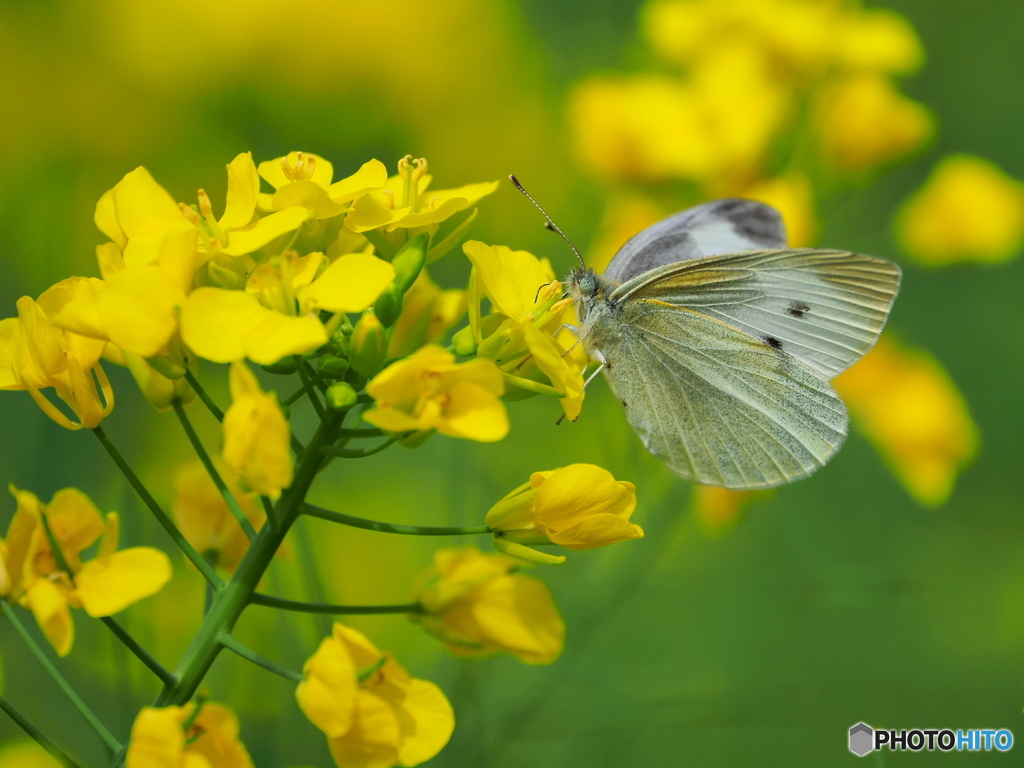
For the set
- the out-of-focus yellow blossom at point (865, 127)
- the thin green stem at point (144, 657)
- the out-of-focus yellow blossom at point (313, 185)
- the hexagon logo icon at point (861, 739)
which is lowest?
the hexagon logo icon at point (861, 739)

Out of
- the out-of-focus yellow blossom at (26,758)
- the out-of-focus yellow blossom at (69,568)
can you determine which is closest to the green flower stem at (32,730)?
the out-of-focus yellow blossom at (69,568)

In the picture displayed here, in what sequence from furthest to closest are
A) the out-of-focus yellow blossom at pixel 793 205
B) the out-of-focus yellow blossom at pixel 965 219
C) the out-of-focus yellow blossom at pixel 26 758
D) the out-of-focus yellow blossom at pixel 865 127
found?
the out-of-focus yellow blossom at pixel 965 219, the out-of-focus yellow blossom at pixel 865 127, the out-of-focus yellow blossom at pixel 793 205, the out-of-focus yellow blossom at pixel 26 758

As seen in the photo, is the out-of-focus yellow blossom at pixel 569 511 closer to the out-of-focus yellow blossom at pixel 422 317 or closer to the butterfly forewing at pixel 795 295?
the out-of-focus yellow blossom at pixel 422 317

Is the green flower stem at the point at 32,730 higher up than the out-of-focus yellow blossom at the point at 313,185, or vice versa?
the out-of-focus yellow blossom at the point at 313,185

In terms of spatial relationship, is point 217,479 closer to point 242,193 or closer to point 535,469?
point 242,193

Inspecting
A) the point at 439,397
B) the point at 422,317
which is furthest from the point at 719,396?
the point at 439,397

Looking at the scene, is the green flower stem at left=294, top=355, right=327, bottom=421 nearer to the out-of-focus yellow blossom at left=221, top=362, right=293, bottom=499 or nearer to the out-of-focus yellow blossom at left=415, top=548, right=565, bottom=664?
the out-of-focus yellow blossom at left=221, top=362, right=293, bottom=499

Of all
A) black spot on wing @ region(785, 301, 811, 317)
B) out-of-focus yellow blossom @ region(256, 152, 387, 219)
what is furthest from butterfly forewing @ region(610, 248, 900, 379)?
out-of-focus yellow blossom @ region(256, 152, 387, 219)

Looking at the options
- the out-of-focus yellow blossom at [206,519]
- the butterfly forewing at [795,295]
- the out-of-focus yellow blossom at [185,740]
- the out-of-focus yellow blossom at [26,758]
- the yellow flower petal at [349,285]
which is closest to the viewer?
the out-of-focus yellow blossom at [185,740]
